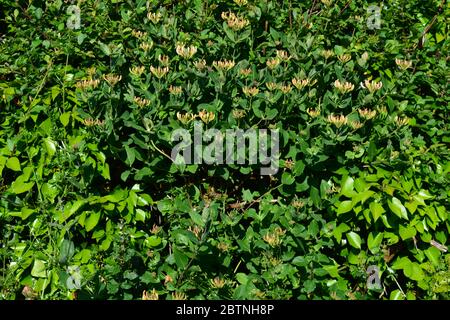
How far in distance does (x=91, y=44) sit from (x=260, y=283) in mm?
1570

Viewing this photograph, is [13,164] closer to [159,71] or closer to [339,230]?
[159,71]

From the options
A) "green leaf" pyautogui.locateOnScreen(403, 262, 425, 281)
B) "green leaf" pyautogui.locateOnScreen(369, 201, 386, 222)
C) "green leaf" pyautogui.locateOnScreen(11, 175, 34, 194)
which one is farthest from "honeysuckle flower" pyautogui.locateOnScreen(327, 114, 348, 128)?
"green leaf" pyautogui.locateOnScreen(11, 175, 34, 194)

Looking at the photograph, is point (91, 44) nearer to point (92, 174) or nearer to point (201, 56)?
point (201, 56)

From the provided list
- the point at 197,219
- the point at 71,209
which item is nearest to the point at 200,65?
the point at 197,219

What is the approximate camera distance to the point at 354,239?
276 cm

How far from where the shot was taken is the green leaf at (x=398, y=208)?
2639mm

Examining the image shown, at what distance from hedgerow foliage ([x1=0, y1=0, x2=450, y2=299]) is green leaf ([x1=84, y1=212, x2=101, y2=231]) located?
1cm

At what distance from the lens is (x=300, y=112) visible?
286cm

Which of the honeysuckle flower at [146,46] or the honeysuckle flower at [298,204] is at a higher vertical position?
the honeysuckle flower at [146,46]

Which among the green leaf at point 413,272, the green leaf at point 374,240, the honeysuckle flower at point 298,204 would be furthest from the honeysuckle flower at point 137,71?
the green leaf at point 413,272

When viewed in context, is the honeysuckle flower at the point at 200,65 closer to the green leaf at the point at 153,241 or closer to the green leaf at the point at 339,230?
the green leaf at the point at 153,241

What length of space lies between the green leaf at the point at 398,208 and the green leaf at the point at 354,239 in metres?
0.22

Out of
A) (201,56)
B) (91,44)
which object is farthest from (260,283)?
(91,44)

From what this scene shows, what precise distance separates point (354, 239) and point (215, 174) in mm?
700
